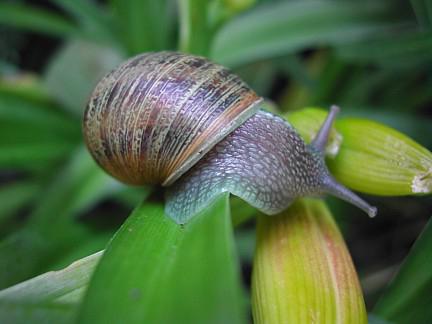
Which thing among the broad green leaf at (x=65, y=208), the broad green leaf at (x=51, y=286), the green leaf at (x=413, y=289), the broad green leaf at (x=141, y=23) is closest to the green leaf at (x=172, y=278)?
the broad green leaf at (x=51, y=286)

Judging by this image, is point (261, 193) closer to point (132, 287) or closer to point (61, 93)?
point (132, 287)

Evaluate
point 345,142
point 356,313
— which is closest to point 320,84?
point 345,142

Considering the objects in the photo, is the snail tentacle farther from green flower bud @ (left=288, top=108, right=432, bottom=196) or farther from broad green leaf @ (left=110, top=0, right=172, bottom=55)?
broad green leaf @ (left=110, top=0, right=172, bottom=55)

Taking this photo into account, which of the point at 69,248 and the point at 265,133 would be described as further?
the point at 69,248

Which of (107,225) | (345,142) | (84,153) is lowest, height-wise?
(107,225)

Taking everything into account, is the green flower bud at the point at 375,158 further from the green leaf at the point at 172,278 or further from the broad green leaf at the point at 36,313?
the broad green leaf at the point at 36,313

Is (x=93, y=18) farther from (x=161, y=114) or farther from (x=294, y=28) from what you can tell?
(x=161, y=114)

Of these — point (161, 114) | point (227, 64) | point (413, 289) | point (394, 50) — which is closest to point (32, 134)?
point (227, 64)
